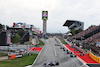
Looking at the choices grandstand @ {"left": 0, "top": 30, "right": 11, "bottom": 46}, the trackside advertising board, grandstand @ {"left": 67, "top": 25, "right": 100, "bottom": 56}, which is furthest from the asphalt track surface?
the trackside advertising board

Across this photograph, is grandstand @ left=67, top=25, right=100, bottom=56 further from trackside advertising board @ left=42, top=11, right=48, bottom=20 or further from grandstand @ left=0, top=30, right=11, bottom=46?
trackside advertising board @ left=42, top=11, right=48, bottom=20

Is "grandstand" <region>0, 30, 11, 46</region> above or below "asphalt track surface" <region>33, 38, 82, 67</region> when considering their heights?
above

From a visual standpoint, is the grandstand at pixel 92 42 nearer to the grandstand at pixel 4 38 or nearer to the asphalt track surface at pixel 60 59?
the asphalt track surface at pixel 60 59

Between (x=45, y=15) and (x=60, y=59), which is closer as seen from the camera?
(x=60, y=59)

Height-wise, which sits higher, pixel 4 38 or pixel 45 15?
pixel 45 15

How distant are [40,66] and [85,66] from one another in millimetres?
8522

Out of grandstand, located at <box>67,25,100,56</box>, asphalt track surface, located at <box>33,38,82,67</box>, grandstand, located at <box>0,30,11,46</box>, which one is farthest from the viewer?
grandstand, located at <box>0,30,11,46</box>

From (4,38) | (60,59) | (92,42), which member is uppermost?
(4,38)

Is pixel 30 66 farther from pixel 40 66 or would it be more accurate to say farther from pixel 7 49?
pixel 7 49

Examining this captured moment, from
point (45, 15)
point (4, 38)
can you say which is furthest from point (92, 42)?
point (45, 15)

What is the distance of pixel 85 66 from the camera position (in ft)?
65.8

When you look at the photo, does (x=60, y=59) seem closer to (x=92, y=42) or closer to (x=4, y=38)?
(x=92, y=42)

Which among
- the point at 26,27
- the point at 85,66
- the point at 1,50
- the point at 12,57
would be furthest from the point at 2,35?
the point at 26,27

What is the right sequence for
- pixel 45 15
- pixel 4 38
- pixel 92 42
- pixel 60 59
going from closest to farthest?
1. pixel 60 59
2. pixel 4 38
3. pixel 92 42
4. pixel 45 15
